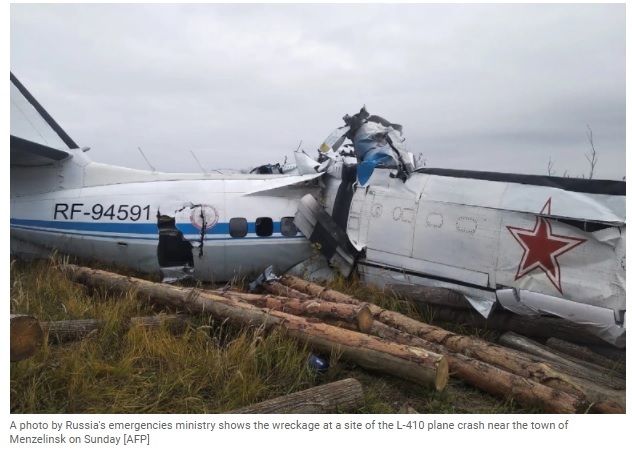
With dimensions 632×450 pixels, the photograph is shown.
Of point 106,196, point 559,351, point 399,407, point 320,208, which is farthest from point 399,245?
point 106,196

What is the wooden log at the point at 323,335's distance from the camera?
499 cm

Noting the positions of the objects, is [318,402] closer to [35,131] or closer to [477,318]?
[477,318]

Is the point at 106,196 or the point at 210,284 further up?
the point at 106,196

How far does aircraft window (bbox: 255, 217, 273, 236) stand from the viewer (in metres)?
9.37

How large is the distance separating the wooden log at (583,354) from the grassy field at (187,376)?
1.97m

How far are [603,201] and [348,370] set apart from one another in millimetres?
4110

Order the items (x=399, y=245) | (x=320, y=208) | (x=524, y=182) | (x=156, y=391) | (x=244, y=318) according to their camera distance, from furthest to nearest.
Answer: (x=320, y=208) → (x=399, y=245) → (x=524, y=182) → (x=244, y=318) → (x=156, y=391)

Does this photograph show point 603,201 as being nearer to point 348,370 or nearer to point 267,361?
point 348,370

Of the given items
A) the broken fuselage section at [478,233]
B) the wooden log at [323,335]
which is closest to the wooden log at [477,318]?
the broken fuselage section at [478,233]

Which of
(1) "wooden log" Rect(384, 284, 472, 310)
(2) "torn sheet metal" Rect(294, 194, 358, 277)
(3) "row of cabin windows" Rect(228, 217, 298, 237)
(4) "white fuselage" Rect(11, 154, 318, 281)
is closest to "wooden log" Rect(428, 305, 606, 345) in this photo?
(1) "wooden log" Rect(384, 284, 472, 310)

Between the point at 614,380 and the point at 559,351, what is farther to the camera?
the point at 559,351

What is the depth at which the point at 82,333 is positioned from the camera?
623cm

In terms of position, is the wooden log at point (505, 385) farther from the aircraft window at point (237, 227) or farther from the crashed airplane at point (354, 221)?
the aircraft window at point (237, 227)

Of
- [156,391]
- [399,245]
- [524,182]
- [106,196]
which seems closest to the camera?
Result: [156,391]
